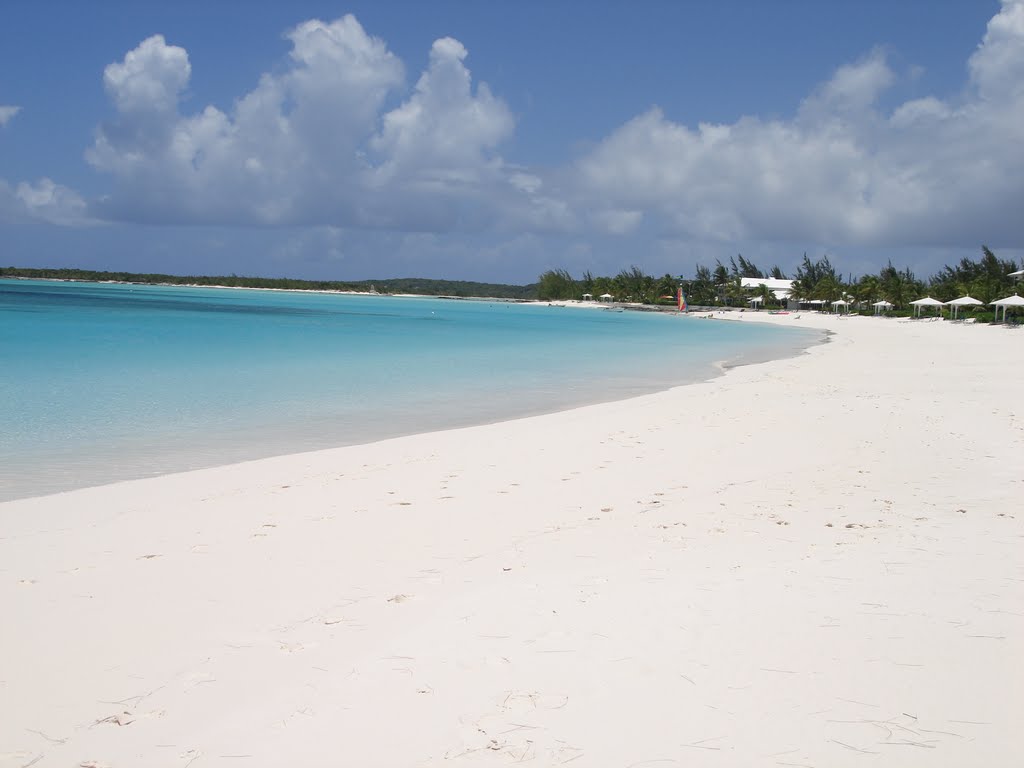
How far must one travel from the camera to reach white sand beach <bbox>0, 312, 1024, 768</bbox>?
9.65 ft

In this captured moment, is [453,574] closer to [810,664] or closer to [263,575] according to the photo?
[263,575]

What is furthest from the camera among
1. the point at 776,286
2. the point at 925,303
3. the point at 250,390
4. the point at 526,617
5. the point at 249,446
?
the point at 776,286

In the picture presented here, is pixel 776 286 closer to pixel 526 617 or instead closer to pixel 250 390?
pixel 250 390

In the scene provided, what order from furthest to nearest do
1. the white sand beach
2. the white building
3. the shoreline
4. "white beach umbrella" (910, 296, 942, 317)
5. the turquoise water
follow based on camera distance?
1. the white building
2. "white beach umbrella" (910, 296, 942, 317)
3. the turquoise water
4. the shoreline
5. the white sand beach

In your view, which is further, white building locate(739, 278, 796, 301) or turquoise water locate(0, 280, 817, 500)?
white building locate(739, 278, 796, 301)

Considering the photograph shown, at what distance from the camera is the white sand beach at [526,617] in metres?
2.94

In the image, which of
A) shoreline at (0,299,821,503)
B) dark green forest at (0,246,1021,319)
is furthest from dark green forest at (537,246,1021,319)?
shoreline at (0,299,821,503)

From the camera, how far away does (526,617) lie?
4004 mm

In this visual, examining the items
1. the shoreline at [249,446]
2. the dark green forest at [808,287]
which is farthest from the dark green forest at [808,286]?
the shoreline at [249,446]

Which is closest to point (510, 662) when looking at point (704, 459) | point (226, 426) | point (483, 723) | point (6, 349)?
point (483, 723)

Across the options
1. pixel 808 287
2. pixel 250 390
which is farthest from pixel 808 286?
pixel 250 390

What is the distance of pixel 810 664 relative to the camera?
3420 mm

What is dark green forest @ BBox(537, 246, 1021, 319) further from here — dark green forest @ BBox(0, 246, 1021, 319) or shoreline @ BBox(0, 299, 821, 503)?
shoreline @ BBox(0, 299, 821, 503)

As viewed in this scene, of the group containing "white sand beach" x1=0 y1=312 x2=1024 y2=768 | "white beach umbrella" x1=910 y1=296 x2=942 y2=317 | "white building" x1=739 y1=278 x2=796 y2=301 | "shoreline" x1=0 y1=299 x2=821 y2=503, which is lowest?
"shoreline" x1=0 y1=299 x2=821 y2=503
